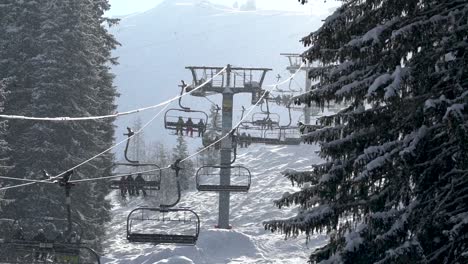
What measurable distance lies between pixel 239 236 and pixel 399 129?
133ft

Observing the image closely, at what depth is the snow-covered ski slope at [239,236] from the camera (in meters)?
48.1

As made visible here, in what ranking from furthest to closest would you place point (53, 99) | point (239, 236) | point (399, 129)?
point (239, 236), point (53, 99), point (399, 129)

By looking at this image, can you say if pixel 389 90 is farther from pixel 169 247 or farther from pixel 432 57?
pixel 169 247

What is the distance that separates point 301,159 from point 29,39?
53321 mm

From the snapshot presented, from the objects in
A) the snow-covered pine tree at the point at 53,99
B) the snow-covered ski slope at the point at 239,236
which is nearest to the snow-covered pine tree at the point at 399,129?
the snow-covered ski slope at the point at 239,236

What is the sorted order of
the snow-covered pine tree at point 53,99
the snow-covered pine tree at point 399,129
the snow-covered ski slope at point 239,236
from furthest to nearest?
the snow-covered ski slope at point 239,236 < the snow-covered pine tree at point 53,99 < the snow-covered pine tree at point 399,129

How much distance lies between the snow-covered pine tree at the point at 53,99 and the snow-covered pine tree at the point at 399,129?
2701 centimetres

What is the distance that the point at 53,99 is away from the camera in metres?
40.2

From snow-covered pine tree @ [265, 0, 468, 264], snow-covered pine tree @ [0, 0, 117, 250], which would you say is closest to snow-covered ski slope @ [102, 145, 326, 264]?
snow-covered pine tree @ [0, 0, 117, 250]

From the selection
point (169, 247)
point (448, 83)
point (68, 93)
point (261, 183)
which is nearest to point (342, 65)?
point (448, 83)

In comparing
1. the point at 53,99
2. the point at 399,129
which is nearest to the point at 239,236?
the point at 53,99

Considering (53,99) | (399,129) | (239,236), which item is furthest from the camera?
(239,236)

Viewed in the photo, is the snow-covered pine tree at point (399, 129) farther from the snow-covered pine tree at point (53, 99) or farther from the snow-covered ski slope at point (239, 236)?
the snow-covered pine tree at point (53, 99)

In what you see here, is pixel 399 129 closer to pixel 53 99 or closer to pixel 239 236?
pixel 53 99
